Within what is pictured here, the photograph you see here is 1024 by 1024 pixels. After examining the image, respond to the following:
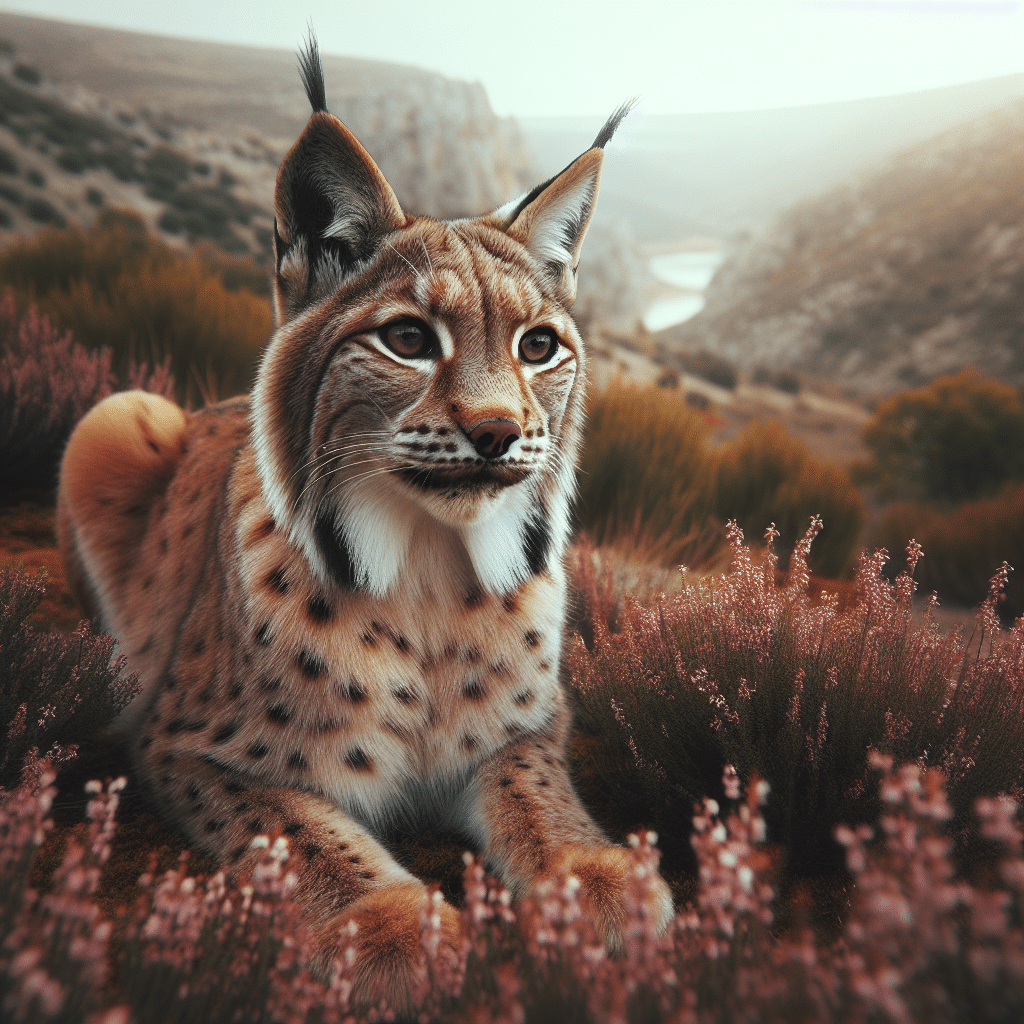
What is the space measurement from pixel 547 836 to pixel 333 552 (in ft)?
3.59

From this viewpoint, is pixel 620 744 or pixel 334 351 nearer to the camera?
pixel 334 351

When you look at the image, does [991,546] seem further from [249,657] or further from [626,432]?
[249,657]

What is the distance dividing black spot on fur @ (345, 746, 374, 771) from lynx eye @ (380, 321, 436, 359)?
4.06 ft

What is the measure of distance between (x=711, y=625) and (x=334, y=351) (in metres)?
1.71

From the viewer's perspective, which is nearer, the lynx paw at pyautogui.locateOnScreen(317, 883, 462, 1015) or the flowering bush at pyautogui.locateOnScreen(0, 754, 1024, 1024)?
the flowering bush at pyautogui.locateOnScreen(0, 754, 1024, 1024)

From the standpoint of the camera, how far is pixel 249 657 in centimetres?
240

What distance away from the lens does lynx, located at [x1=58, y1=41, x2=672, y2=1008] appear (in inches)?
85.1

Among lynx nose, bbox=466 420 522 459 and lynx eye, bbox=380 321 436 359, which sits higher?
lynx eye, bbox=380 321 436 359

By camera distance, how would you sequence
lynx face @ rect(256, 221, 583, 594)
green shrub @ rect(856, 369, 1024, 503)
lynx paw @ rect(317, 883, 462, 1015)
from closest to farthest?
1. lynx paw @ rect(317, 883, 462, 1015)
2. lynx face @ rect(256, 221, 583, 594)
3. green shrub @ rect(856, 369, 1024, 503)

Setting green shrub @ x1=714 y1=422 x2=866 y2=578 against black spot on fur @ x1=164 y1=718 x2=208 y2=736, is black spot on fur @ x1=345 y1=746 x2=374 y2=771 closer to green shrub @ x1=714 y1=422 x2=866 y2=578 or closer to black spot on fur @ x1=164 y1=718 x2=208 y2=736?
black spot on fur @ x1=164 y1=718 x2=208 y2=736

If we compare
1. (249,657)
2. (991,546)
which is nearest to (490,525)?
(249,657)

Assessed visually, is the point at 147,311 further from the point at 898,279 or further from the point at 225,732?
the point at 898,279

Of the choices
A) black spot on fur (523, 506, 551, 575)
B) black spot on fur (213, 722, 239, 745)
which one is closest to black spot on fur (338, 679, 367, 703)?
black spot on fur (213, 722, 239, 745)

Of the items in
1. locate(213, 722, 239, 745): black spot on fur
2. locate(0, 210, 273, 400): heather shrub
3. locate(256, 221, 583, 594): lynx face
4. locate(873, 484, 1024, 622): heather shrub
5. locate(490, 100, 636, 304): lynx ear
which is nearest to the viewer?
locate(256, 221, 583, 594): lynx face
